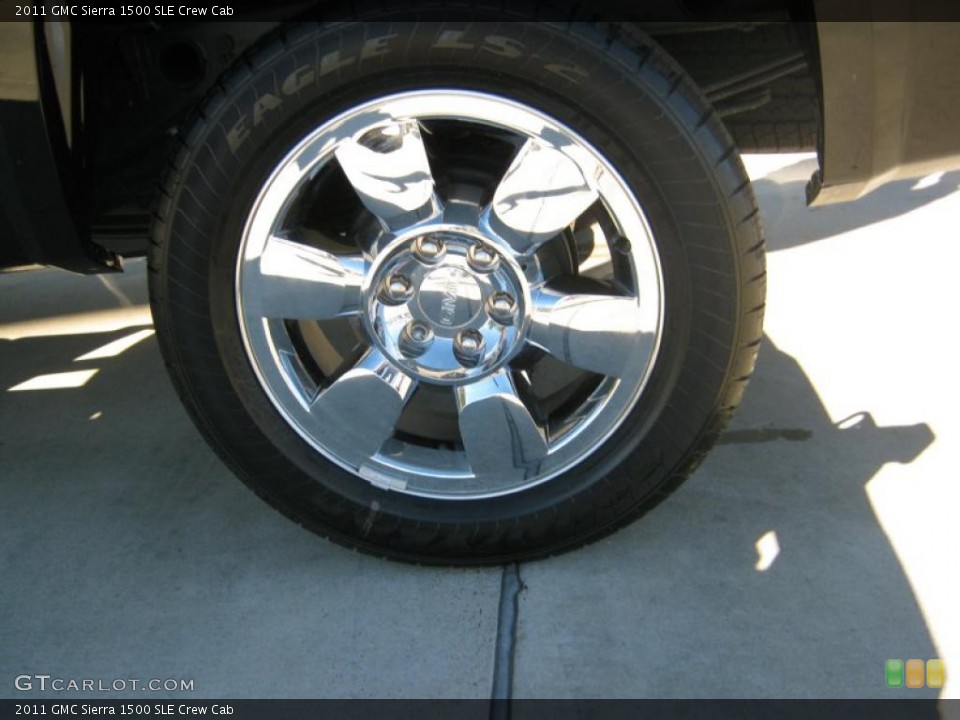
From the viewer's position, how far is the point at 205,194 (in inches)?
76.0

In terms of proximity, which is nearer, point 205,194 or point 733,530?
point 205,194

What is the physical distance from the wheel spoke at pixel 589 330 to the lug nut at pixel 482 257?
0.12m

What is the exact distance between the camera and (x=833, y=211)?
13.8 feet

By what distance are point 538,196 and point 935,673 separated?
3.78ft

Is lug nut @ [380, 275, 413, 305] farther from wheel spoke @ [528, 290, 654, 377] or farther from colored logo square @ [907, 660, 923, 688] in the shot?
colored logo square @ [907, 660, 923, 688]

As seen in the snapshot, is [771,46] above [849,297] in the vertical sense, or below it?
above

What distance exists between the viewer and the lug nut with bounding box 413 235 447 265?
199 centimetres

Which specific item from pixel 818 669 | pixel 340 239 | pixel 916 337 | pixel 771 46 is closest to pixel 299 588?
pixel 340 239

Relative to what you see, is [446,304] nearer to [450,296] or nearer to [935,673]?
[450,296]

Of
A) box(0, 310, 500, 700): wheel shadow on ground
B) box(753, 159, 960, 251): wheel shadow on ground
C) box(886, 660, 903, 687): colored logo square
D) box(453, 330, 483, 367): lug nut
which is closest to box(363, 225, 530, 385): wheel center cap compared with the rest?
box(453, 330, 483, 367): lug nut

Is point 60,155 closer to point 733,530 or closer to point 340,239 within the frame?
point 340,239

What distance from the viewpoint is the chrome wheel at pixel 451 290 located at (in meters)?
1.92

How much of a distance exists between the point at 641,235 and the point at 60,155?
115 cm

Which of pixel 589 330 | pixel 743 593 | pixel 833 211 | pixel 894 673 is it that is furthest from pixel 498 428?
pixel 833 211
